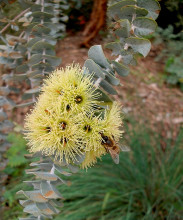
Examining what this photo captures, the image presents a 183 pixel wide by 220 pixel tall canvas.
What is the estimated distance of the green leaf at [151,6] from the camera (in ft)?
1.96

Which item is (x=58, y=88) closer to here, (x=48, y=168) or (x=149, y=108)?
(x=48, y=168)

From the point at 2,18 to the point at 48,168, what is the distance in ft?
1.67

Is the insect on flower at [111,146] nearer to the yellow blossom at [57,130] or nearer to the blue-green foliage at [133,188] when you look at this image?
the yellow blossom at [57,130]

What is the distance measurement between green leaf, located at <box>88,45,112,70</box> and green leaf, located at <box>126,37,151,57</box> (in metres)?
0.07

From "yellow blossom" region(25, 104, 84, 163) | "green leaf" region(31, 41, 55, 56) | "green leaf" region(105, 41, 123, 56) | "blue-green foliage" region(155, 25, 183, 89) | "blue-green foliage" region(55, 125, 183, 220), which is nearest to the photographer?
"yellow blossom" region(25, 104, 84, 163)

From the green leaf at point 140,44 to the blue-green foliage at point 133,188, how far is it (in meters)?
1.04

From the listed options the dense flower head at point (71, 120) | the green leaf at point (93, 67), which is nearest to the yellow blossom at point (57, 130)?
the dense flower head at point (71, 120)

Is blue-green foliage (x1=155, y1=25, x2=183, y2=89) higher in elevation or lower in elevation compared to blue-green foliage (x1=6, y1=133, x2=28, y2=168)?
higher

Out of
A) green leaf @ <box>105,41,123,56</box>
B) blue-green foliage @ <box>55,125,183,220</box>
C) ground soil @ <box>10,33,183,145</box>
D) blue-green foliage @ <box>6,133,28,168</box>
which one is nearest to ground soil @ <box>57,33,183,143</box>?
ground soil @ <box>10,33,183,145</box>

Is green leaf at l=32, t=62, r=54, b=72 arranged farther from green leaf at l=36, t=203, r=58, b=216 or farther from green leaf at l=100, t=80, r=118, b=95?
green leaf at l=36, t=203, r=58, b=216

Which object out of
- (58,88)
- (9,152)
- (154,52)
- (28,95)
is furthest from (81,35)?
(58,88)

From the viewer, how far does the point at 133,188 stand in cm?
166

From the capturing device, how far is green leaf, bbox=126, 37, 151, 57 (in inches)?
22.0

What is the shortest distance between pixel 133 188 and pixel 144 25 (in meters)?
1.27
